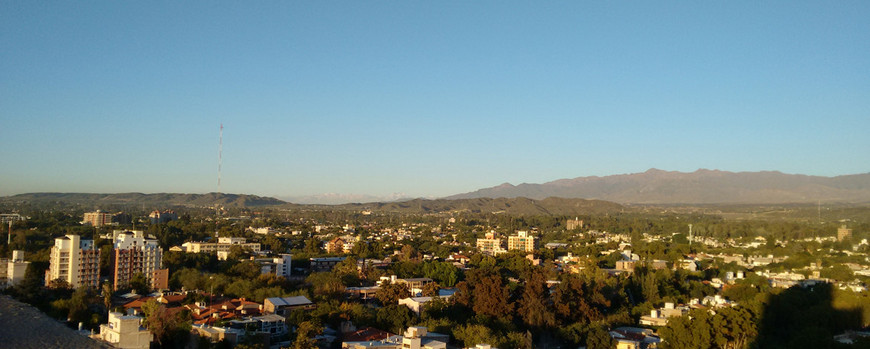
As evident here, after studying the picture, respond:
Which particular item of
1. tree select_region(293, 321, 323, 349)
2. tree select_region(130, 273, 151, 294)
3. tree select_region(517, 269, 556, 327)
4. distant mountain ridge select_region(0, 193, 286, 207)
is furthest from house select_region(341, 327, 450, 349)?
distant mountain ridge select_region(0, 193, 286, 207)

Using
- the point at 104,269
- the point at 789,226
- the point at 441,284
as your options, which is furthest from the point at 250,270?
the point at 789,226

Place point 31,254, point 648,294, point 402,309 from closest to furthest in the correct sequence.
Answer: point 402,309
point 648,294
point 31,254

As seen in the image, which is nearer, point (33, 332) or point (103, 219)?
point (33, 332)

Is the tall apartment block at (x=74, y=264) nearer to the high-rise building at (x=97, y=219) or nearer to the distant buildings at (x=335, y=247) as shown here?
the distant buildings at (x=335, y=247)

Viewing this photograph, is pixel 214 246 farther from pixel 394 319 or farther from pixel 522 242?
pixel 394 319

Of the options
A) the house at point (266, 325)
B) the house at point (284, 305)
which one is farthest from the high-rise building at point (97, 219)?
the house at point (266, 325)

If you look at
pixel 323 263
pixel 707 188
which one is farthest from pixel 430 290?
pixel 707 188

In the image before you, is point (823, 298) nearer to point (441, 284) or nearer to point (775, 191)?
point (441, 284)
